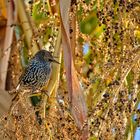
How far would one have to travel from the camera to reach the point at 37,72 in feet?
10.4

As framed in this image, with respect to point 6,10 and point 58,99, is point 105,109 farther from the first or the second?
point 6,10

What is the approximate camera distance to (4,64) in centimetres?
287

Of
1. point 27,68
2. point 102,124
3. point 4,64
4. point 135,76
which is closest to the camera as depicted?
point 102,124

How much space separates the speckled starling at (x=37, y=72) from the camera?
9.12 feet

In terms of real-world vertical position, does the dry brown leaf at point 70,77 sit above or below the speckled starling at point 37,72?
below

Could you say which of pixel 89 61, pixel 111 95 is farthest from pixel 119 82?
pixel 89 61

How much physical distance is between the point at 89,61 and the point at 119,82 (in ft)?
4.03

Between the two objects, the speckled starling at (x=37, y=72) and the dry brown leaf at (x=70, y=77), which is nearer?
the dry brown leaf at (x=70, y=77)

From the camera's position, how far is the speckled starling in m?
2.78

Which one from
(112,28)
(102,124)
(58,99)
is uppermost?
(112,28)

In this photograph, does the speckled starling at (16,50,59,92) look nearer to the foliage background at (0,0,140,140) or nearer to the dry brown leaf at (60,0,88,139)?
the foliage background at (0,0,140,140)

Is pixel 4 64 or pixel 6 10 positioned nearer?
pixel 4 64

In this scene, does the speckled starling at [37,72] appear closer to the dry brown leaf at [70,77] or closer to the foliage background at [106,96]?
the foliage background at [106,96]

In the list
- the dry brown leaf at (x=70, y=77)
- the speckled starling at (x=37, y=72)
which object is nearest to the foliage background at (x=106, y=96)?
the dry brown leaf at (x=70, y=77)
